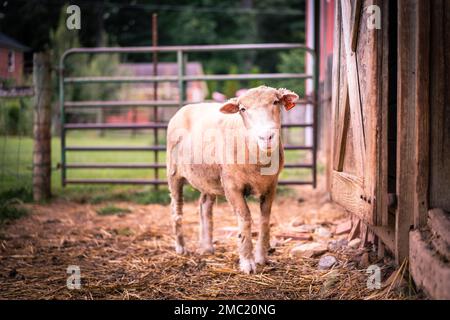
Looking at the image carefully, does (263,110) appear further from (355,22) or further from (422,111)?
(422,111)

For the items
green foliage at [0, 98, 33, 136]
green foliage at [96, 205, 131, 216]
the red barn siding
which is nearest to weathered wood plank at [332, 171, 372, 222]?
green foliage at [96, 205, 131, 216]

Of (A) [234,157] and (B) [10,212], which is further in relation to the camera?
(B) [10,212]

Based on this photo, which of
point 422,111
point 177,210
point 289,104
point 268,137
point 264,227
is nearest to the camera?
point 422,111

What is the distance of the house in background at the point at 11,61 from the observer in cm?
746

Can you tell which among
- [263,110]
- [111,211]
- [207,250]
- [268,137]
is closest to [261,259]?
[207,250]

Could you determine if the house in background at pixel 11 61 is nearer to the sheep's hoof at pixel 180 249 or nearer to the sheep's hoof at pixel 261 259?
the sheep's hoof at pixel 180 249

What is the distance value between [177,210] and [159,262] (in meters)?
0.65

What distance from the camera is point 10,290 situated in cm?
391

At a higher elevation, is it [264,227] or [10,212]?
[264,227]

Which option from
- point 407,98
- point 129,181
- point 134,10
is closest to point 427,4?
point 407,98

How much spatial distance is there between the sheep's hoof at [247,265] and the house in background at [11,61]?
5059mm

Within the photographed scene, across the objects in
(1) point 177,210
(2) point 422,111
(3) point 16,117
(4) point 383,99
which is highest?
(3) point 16,117

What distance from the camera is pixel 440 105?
3.32 metres

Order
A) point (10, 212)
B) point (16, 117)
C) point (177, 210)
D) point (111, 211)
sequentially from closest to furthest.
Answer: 1. point (177, 210)
2. point (10, 212)
3. point (111, 211)
4. point (16, 117)
